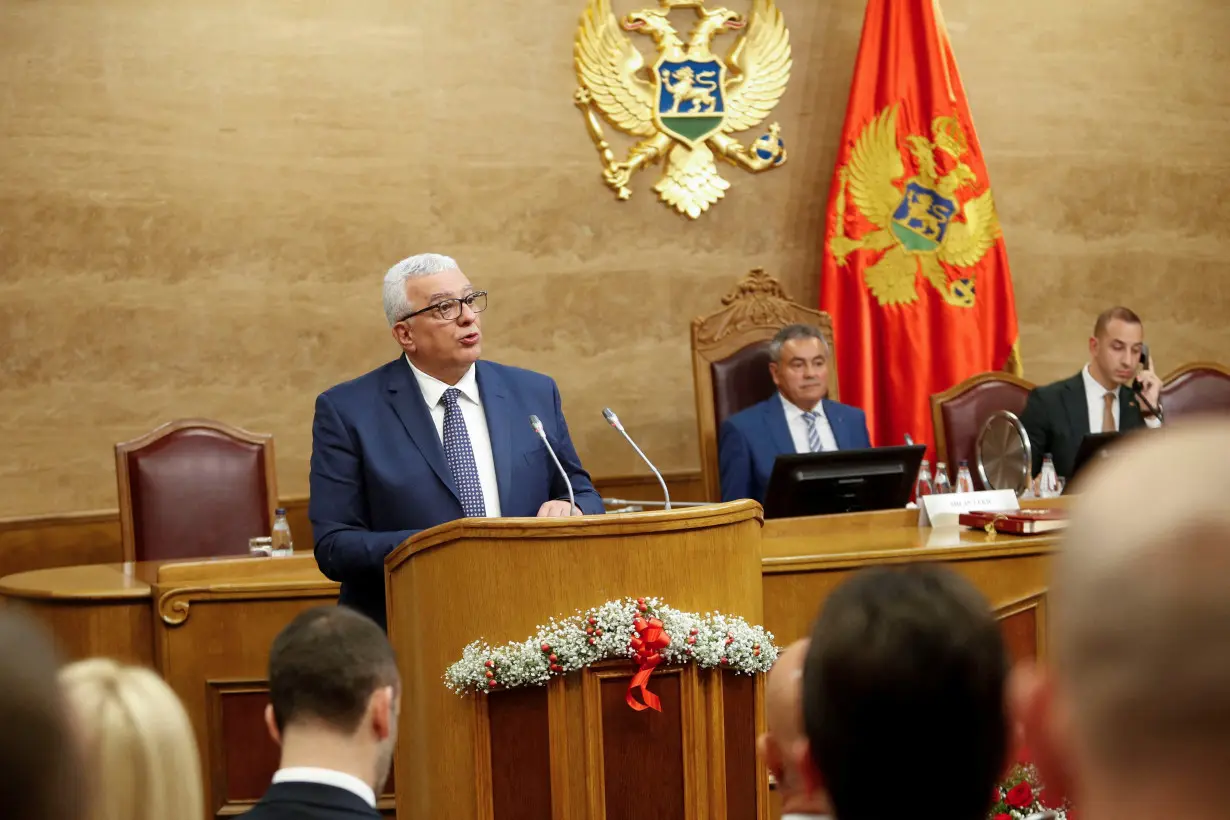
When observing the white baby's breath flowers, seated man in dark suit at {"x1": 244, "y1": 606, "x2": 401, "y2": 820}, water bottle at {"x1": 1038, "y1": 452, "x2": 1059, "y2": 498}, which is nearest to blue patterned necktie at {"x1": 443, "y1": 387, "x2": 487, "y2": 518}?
the white baby's breath flowers

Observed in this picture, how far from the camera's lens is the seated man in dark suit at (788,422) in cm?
599

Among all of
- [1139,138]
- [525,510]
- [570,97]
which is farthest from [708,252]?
[525,510]

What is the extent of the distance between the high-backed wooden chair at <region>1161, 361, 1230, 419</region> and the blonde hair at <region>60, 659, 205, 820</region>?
608 centimetres

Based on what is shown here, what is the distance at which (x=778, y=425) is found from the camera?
6.12 metres

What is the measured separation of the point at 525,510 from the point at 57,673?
272cm

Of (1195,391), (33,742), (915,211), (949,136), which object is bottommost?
(33,742)

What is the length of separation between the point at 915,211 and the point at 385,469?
4.54 metres

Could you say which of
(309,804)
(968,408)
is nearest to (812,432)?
(968,408)

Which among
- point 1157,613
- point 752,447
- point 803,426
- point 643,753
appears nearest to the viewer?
point 1157,613

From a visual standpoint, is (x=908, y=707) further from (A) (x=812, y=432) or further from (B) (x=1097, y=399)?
(B) (x=1097, y=399)

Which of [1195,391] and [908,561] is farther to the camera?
[1195,391]

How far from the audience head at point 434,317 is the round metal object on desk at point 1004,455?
2.50 m

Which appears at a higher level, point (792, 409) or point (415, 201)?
point (415, 201)

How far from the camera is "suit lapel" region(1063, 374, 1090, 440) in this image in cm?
624
